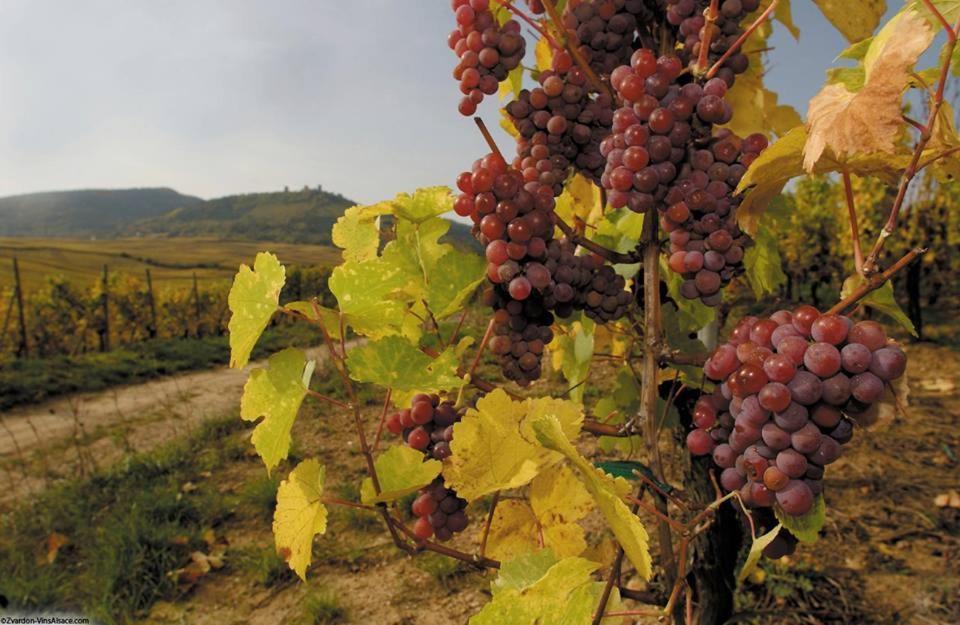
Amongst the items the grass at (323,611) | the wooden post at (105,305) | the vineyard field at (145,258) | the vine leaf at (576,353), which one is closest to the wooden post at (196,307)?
the wooden post at (105,305)

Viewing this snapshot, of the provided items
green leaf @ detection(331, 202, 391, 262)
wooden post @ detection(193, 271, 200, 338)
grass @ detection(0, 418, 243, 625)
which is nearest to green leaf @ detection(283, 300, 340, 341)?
green leaf @ detection(331, 202, 391, 262)

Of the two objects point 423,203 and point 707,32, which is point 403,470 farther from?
point 707,32

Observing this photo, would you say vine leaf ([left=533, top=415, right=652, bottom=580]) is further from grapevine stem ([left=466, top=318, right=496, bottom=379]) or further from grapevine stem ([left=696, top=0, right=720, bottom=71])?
grapevine stem ([left=696, top=0, right=720, bottom=71])

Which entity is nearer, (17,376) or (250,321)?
(250,321)

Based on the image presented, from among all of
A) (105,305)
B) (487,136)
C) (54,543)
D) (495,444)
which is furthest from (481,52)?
(105,305)

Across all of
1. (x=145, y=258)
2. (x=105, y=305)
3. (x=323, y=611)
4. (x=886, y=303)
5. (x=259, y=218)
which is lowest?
(x=145, y=258)

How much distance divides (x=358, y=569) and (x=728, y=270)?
3.53 meters

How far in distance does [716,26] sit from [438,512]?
94 cm

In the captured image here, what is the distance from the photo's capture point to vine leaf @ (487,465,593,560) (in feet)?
3.62

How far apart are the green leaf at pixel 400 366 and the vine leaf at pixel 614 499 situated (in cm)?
19

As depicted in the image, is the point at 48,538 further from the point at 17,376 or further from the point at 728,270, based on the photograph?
the point at 17,376

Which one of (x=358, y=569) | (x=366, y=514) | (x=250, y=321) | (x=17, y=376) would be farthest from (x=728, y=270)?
(x=17, y=376)

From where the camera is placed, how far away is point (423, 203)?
3.34 feet

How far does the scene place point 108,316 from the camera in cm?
1457
